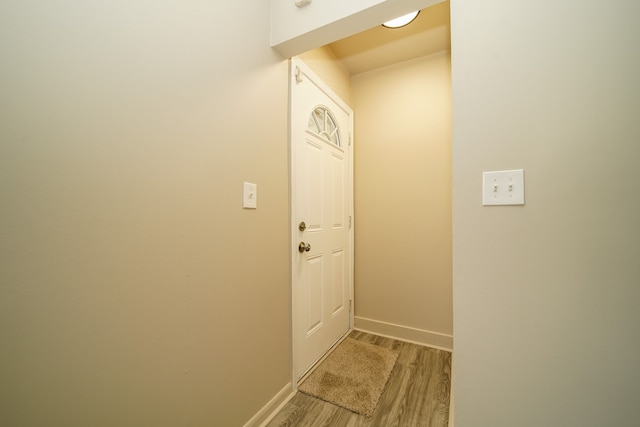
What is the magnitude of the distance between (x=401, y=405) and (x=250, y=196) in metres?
1.47

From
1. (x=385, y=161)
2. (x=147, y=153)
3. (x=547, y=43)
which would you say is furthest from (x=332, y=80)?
(x=147, y=153)

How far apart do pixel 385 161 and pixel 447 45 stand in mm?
1007

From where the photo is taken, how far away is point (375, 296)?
7.93ft

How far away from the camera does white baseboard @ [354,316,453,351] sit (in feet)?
6.91

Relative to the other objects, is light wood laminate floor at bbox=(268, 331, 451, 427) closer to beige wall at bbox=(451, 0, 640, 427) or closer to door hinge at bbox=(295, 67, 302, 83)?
beige wall at bbox=(451, 0, 640, 427)

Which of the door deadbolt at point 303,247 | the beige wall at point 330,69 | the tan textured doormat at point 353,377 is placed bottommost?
the tan textured doormat at point 353,377

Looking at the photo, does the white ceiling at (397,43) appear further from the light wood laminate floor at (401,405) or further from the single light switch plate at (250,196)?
the light wood laminate floor at (401,405)

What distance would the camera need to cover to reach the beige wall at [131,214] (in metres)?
0.64

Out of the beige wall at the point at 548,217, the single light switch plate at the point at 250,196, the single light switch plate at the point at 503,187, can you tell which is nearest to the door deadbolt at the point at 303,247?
the single light switch plate at the point at 250,196

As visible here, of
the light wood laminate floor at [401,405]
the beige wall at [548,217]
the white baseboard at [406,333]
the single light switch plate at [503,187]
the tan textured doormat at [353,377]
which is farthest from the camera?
the white baseboard at [406,333]

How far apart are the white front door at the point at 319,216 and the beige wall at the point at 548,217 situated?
3.08 feet

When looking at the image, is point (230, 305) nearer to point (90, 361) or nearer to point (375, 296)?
point (90, 361)

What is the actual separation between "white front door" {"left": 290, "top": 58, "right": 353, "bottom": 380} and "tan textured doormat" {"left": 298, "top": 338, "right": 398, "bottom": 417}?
3.9 inches

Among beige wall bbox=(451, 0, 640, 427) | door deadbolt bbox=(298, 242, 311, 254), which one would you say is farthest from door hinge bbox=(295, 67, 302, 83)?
door deadbolt bbox=(298, 242, 311, 254)
